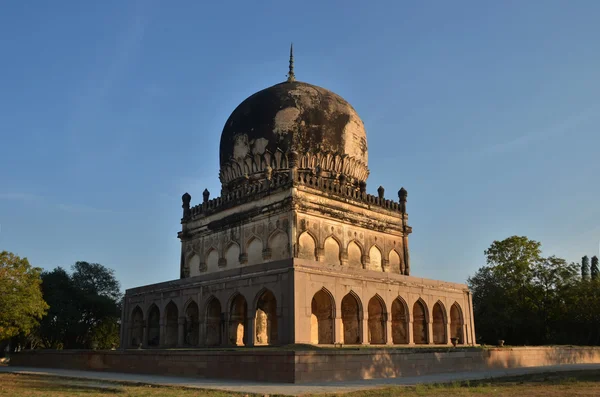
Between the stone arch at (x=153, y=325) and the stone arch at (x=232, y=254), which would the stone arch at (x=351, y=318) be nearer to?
the stone arch at (x=232, y=254)

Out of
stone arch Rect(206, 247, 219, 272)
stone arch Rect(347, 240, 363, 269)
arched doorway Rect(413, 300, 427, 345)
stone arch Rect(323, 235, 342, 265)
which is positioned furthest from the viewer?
stone arch Rect(206, 247, 219, 272)

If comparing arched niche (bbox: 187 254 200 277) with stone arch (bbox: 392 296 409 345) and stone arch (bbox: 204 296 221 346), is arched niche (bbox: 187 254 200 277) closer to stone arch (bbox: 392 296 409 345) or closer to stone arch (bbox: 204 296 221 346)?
stone arch (bbox: 204 296 221 346)

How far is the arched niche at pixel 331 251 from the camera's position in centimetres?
2291

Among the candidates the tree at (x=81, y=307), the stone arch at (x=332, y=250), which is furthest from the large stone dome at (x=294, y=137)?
the tree at (x=81, y=307)

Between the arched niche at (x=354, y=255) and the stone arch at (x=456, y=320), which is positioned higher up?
the arched niche at (x=354, y=255)

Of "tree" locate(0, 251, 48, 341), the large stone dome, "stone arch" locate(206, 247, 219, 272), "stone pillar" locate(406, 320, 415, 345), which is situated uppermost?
the large stone dome

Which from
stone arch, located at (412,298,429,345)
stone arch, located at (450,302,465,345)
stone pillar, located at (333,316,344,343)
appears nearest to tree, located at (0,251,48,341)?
stone pillar, located at (333,316,344,343)

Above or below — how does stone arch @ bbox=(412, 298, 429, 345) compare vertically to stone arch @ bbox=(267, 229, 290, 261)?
below

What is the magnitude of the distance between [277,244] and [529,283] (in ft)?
60.1

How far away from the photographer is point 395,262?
2578 cm

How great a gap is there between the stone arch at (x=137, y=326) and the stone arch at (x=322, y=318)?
8.90 meters

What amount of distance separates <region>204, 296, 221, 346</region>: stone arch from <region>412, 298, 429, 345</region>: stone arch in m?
7.92

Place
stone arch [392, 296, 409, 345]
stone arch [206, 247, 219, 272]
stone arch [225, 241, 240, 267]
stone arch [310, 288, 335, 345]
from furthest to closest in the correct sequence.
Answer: stone arch [206, 247, 219, 272], stone arch [225, 241, 240, 267], stone arch [392, 296, 409, 345], stone arch [310, 288, 335, 345]

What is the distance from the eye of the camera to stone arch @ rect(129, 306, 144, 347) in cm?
2511
